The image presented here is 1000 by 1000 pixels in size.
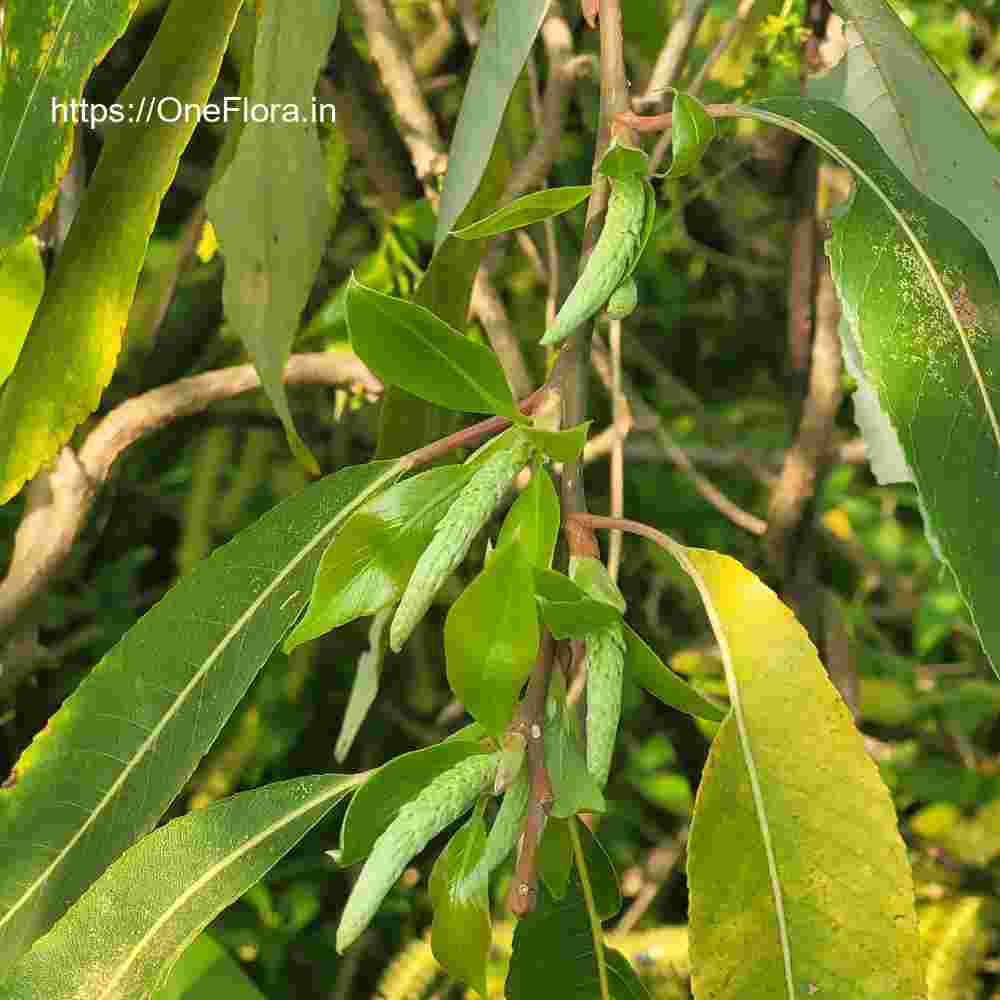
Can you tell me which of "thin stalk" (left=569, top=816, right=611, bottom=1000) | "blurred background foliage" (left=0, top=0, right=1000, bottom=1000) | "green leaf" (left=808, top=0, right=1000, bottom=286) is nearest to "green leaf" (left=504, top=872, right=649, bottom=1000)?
"thin stalk" (left=569, top=816, right=611, bottom=1000)

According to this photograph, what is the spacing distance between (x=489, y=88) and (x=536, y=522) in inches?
8.3

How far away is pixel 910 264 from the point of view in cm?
52

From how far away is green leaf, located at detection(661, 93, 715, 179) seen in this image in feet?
1.58

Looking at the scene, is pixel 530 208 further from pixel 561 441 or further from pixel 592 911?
pixel 592 911

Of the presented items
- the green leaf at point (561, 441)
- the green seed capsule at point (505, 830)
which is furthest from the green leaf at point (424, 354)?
the green seed capsule at point (505, 830)

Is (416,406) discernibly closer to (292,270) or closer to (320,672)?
(292,270)

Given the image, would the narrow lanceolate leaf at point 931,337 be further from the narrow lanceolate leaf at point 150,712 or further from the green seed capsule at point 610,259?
the narrow lanceolate leaf at point 150,712

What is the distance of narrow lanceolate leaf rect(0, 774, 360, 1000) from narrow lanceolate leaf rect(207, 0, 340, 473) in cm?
17

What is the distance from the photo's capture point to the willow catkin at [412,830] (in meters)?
0.44

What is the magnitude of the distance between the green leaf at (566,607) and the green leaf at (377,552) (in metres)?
0.05

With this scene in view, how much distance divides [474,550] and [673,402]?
0.34 meters

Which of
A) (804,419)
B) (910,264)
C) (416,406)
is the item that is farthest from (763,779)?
(804,419)

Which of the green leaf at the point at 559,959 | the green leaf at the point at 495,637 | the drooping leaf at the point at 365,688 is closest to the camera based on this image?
the green leaf at the point at 495,637

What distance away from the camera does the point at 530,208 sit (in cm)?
48
